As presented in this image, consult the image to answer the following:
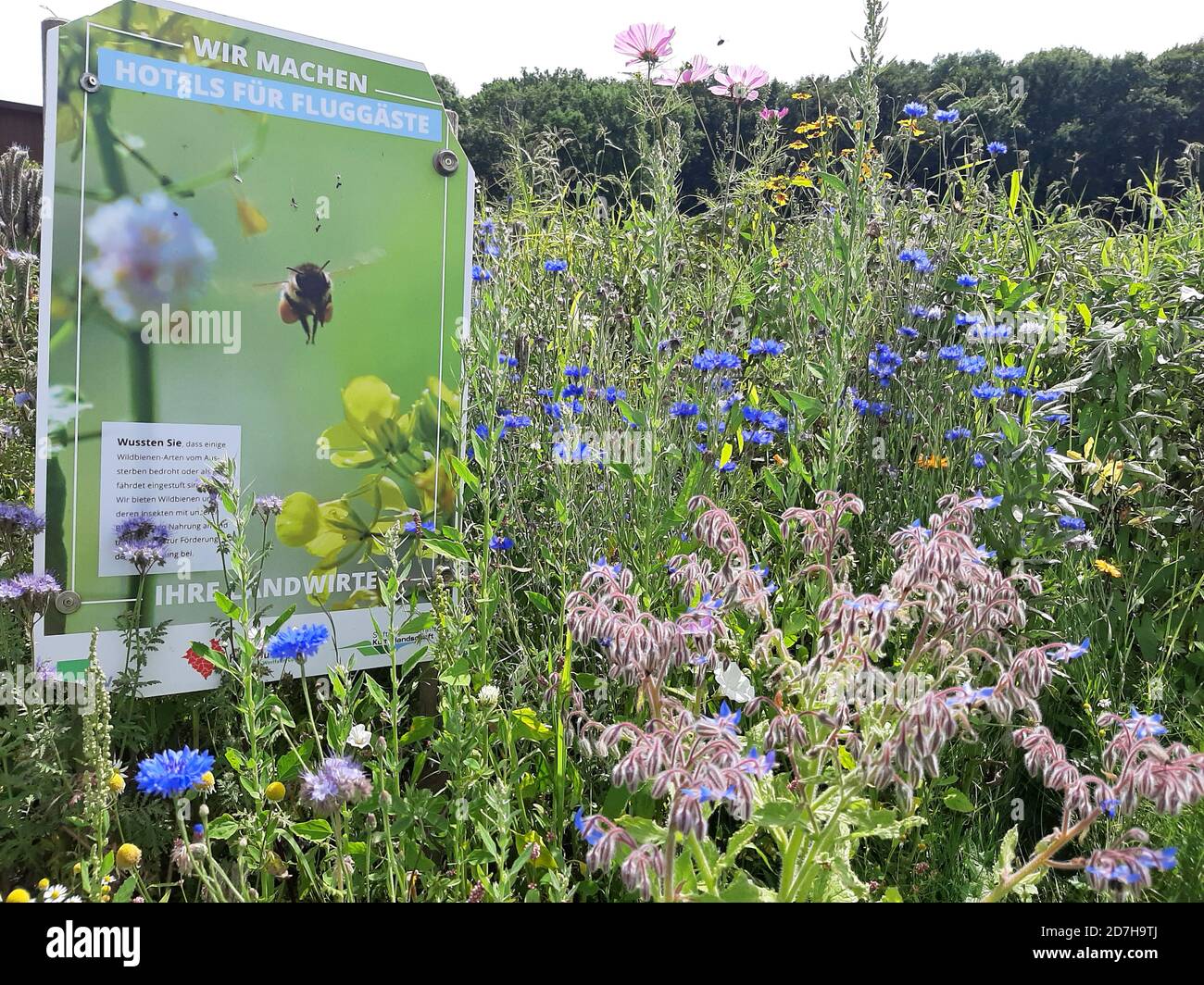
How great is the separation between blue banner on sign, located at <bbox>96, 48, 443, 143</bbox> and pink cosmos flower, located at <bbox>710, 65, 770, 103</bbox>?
5.85 feet

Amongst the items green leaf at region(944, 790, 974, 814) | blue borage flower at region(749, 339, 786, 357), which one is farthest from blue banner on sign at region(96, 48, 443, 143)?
green leaf at region(944, 790, 974, 814)

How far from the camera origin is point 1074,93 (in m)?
30.2

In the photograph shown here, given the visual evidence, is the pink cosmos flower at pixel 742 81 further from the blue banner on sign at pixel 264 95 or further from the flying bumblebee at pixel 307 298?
the flying bumblebee at pixel 307 298

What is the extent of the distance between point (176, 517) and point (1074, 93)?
3501 centimetres

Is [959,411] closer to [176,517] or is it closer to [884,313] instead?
[884,313]

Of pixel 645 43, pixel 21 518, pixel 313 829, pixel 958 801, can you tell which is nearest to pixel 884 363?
pixel 645 43

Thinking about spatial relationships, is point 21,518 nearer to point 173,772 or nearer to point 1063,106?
point 173,772

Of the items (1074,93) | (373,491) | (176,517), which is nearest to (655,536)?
(373,491)

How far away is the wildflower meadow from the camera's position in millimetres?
1593

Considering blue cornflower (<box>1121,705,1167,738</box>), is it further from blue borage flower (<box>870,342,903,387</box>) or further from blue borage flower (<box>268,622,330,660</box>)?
blue borage flower (<box>870,342,903,387</box>)

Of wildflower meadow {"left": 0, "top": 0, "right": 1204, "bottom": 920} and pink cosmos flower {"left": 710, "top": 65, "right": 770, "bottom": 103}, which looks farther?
pink cosmos flower {"left": 710, "top": 65, "right": 770, "bottom": 103}

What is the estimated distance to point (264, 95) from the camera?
235cm

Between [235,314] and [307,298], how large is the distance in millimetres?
192

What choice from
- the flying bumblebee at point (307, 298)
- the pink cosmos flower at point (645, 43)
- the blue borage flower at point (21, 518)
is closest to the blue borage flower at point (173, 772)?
the blue borage flower at point (21, 518)
